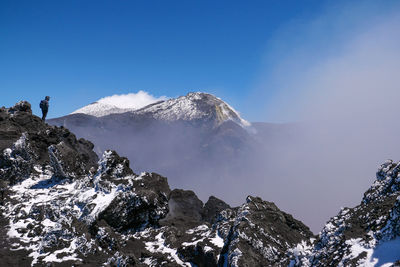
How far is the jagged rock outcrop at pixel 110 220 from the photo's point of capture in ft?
110

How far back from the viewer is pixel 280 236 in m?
32.6

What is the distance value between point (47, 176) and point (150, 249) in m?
33.8

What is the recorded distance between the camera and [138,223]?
56.9 meters

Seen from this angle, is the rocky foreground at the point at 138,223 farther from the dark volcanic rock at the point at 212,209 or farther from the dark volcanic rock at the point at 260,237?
the dark volcanic rock at the point at 212,209

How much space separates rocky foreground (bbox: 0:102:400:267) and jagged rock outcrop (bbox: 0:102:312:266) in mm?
136

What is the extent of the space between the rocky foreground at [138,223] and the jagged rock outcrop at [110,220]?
14cm

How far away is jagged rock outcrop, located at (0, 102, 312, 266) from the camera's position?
110 ft

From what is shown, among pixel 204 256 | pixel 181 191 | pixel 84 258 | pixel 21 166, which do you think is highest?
pixel 181 191

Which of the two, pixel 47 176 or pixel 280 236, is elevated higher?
pixel 47 176

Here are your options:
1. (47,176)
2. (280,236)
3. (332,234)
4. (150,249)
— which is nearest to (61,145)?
(47,176)

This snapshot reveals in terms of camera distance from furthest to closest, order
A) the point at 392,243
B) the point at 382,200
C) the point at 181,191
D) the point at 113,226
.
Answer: the point at 181,191 < the point at 113,226 < the point at 382,200 < the point at 392,243

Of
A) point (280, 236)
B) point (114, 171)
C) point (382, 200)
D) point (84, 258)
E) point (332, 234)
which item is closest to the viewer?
point (332, 234)

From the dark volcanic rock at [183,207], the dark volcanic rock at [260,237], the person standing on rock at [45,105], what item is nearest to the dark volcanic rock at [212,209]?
the dark volcanic rock at [183,207]

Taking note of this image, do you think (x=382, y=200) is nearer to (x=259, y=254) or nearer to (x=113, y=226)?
(x=259, y=254)
